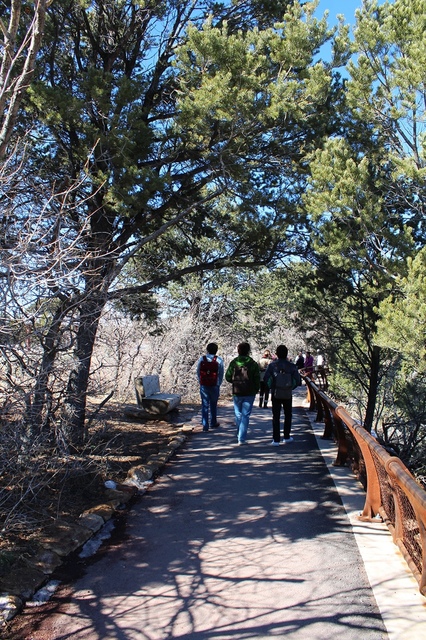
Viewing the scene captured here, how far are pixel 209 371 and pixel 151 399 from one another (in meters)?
2.32

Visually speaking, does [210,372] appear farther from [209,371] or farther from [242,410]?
[242,410]

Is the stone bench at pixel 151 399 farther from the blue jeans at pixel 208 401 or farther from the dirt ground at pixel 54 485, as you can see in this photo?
the dirt ground at pixel 54 485

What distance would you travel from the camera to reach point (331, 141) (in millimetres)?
9391

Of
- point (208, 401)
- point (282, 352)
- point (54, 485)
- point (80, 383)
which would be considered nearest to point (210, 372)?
point (208, 401)

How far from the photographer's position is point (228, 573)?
4.59m

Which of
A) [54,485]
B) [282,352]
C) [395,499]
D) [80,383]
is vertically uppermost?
[282,352]

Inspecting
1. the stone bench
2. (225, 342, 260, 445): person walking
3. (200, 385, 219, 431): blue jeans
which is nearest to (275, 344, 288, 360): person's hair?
(225, 342, 260, 445): person walking

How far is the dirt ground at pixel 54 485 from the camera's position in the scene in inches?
198

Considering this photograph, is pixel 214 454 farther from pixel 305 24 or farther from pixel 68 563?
pixel 305 24

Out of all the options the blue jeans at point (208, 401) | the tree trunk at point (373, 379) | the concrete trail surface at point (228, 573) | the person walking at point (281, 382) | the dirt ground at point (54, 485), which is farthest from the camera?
the tree trunk at point (373, 379)

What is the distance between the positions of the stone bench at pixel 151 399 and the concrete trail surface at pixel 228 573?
462 cm

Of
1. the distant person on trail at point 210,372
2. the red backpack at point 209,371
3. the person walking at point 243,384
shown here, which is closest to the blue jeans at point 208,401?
the distant person on trail at point 210,372

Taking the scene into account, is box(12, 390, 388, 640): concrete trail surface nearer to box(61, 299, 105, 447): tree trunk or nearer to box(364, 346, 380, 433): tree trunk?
box(61, 299, 105, 447): tree trunk

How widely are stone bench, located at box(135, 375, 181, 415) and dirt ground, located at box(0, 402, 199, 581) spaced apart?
1502mm
